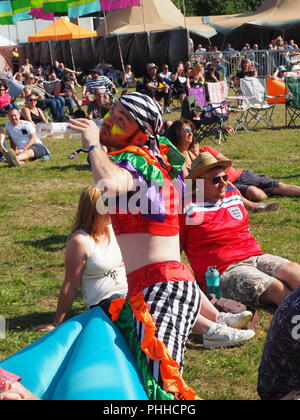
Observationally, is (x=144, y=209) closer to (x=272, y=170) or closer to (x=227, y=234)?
(x=227, y=234)

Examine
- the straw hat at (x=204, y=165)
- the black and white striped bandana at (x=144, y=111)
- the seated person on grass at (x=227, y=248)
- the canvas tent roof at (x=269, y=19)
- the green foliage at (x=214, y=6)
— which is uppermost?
the black and white striped bandana at (x=144, y=111)

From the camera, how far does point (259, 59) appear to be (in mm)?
27391

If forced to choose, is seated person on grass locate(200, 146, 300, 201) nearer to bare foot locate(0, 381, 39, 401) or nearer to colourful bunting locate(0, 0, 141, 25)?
bare foot locate(0, 381, 39, 401)

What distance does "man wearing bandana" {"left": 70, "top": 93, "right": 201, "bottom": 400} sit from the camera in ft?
10.1

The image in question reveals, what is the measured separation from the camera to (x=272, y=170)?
10.8 m

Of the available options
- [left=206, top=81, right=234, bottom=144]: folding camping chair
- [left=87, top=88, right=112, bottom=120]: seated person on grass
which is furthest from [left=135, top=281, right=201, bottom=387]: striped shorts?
[left=206, top=81, right=234, bottom=144]: folding camping chair

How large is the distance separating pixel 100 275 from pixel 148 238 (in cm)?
179

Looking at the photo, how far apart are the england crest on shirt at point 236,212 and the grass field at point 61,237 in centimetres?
82

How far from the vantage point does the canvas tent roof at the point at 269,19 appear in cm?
3609

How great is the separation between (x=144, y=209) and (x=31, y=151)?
9.79 meters

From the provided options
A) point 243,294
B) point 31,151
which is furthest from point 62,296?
point 31,151

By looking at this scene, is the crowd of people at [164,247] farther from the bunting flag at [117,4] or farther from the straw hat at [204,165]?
the bunting flag at [117,4]

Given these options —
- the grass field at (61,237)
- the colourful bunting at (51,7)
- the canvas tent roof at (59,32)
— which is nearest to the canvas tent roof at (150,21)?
the canvas tent roof at (59,32)
